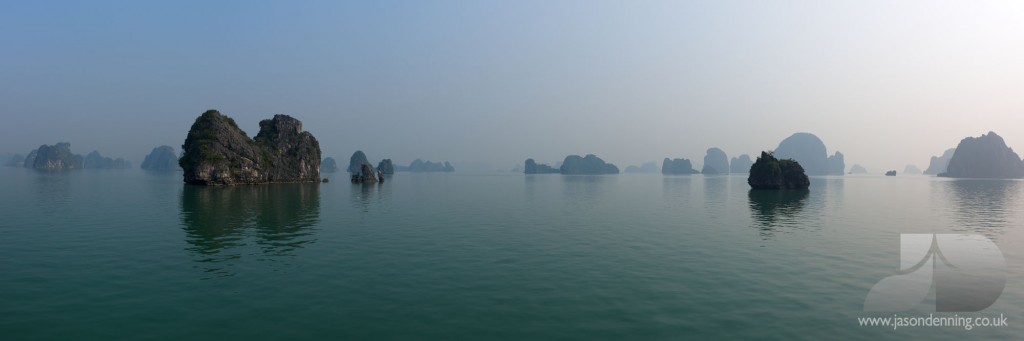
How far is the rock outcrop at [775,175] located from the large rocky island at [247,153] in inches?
6052

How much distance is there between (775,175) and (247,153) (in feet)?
524

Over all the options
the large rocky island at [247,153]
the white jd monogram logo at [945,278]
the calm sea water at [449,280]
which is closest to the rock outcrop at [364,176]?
the large rocky island at [247,153]

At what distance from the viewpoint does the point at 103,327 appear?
51.8ft

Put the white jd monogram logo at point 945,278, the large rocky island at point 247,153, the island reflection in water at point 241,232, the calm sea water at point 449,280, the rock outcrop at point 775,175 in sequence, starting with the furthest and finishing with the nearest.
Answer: the rock outcrop at point 775,175 → the large rocky island at point 247,153 → the island reflection in water at point 241,232 → the white jd monogram logo at point 945,278 → the calm sea water at point 449,280

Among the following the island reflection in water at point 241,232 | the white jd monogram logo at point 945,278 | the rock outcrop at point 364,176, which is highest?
the rock outcrop at point 364,176

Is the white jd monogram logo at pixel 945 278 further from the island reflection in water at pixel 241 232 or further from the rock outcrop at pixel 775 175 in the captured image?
the rock outcrop at pixel 775 175

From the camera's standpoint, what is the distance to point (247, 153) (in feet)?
469

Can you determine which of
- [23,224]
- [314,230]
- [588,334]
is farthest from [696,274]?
[23,224]

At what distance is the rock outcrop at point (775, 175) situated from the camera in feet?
419

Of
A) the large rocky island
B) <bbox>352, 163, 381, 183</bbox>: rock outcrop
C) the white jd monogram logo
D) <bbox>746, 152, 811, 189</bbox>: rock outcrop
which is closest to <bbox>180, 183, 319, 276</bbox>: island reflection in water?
the white jd monogram logo

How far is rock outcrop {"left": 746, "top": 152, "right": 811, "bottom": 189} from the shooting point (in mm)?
127812

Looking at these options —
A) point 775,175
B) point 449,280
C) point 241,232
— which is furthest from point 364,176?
point 449,280

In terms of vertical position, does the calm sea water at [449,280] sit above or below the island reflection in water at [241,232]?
below

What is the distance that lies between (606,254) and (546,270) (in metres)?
6.76
